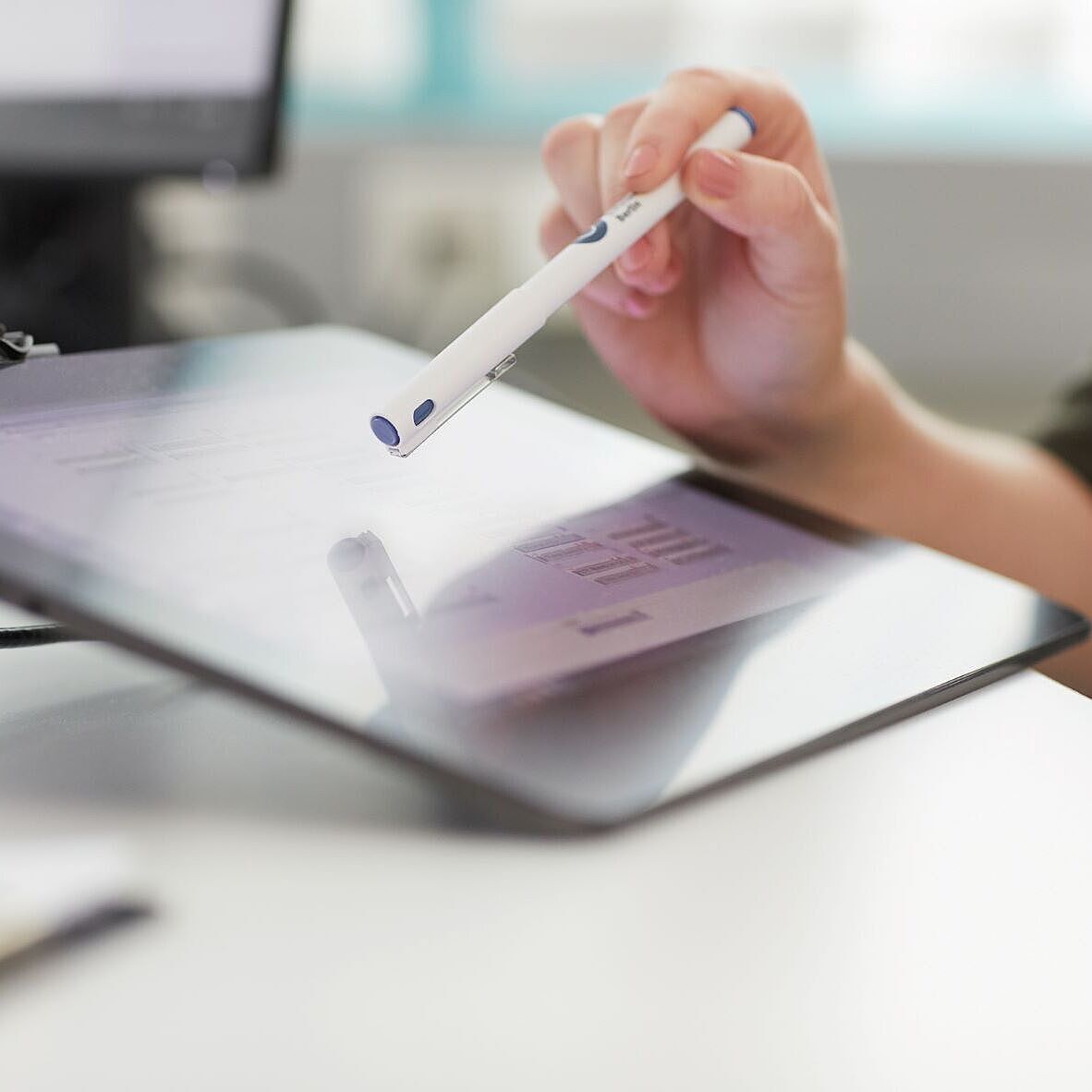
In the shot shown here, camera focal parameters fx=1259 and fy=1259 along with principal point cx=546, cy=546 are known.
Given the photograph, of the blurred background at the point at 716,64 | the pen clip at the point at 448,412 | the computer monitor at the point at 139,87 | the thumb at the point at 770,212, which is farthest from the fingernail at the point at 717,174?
the blurred background at the point at 716,64

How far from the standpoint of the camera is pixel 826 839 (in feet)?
0.81

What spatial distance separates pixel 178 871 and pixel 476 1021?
0.22 feet

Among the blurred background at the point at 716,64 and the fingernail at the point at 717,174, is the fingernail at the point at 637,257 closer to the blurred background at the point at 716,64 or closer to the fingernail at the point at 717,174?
the fingernail at the point at 717,174

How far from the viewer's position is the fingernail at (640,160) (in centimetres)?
43

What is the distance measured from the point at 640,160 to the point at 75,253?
464 millimetres

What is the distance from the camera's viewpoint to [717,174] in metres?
0.43

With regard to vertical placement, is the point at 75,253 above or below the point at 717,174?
below

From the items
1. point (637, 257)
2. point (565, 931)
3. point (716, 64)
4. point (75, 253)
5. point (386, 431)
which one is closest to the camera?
point (565, 931)

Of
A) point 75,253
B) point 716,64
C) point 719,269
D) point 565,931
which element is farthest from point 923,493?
point 716,64

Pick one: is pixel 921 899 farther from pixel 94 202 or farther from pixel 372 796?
pixel 94 202

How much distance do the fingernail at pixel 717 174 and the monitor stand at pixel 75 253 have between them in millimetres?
394

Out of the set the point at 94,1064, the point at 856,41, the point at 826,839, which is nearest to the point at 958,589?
the point at 826,839

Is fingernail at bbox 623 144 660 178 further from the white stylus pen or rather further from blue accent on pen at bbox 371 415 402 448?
blue accent on pen at bbox 371 415 402 448

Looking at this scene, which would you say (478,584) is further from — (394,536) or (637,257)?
(637,257)
